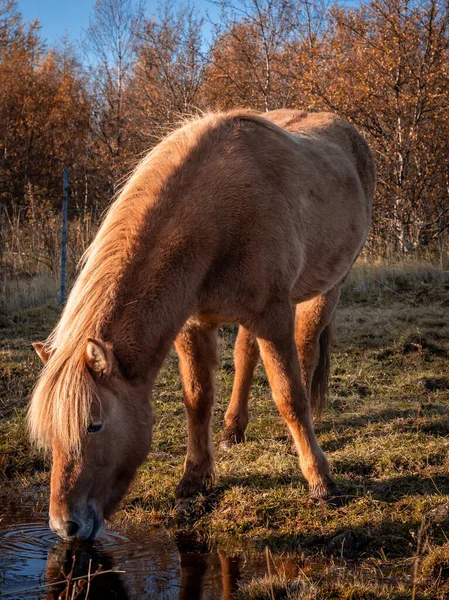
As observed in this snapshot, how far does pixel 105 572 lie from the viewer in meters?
2.82

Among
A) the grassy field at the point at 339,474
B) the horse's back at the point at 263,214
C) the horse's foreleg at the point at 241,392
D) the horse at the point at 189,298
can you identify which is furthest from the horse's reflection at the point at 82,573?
the horse's foreleg at the point at 241,392

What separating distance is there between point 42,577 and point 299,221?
2449 mm

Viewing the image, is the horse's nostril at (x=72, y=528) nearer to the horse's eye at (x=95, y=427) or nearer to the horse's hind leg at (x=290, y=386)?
the horse's eye at (x=95, y=427)

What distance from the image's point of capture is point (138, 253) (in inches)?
128

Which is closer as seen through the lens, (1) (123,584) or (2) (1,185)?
(1) (123,584)

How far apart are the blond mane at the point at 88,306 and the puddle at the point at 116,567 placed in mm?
561

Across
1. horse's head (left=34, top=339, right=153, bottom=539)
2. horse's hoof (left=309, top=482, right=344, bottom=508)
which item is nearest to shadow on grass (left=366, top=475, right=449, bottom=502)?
horse's hoof (left=309, top=482, right=344, bottom=508)

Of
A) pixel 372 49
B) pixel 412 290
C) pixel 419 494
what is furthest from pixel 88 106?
pixel 419 494

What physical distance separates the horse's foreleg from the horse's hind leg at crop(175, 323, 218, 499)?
0.64 metres

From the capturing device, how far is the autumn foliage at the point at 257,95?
1327cm

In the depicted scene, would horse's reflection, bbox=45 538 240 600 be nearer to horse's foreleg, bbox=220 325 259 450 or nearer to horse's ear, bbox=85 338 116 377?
horse's ear, bbox=85 338 116 377


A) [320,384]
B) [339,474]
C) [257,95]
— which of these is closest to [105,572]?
[339,474]

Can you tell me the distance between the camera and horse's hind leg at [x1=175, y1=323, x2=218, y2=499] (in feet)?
A: 13.8

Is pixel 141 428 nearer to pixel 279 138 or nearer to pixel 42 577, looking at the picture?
pixel 42 577
